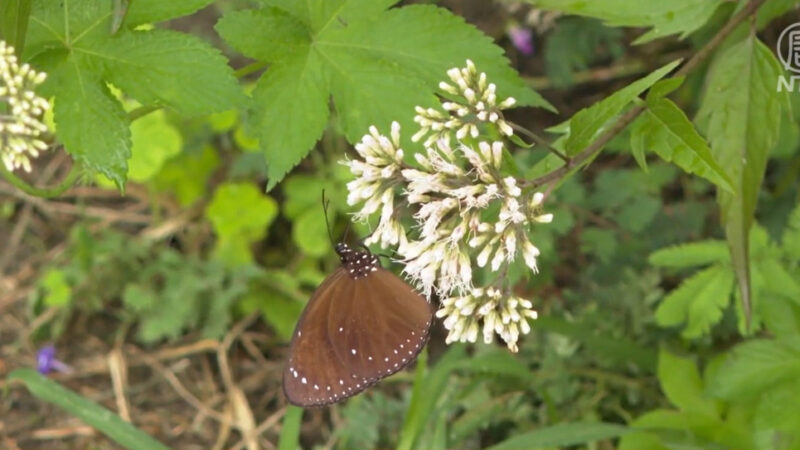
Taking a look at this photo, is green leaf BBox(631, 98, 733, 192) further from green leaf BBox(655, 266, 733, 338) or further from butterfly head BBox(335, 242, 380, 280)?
green leaf BBox(655, 266, 733, 338)

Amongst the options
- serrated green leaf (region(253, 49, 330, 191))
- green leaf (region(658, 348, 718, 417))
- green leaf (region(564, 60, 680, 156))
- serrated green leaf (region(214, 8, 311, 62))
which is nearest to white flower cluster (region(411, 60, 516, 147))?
green leaf (region(564, 60, 680, 156))

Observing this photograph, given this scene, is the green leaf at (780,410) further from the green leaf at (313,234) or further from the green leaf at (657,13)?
the green leaf at (313,234)

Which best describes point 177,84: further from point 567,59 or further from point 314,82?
point 567,59

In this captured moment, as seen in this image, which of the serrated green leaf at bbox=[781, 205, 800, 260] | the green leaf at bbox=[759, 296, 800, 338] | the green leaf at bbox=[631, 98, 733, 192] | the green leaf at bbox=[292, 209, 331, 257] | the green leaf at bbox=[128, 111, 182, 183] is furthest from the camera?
the green leaf at bbox=[292, 209, 331, 257]

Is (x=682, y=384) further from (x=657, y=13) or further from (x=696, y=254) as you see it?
(x=657, y=13)

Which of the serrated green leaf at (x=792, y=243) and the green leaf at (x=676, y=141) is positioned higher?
the green leaf at (x=676, y=141)

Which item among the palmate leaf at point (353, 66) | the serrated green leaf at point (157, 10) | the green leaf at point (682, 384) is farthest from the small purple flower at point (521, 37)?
the serrated green leaf at point (157, 10)
